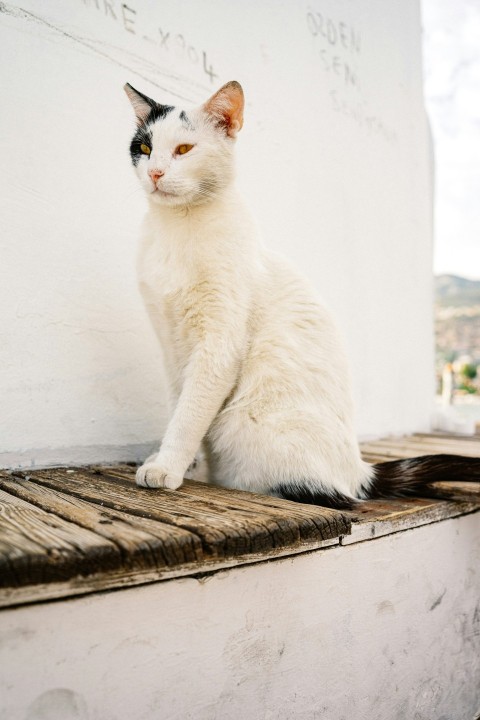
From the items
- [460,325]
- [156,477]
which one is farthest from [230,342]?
[460,325]

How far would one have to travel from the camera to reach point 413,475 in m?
1.69

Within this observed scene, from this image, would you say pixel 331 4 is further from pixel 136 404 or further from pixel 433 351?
pixel 136 404

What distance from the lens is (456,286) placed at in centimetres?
6353

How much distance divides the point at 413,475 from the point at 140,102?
4.81 feet

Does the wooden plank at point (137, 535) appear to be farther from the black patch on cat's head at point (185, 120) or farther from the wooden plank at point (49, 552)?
the black patch on cat's head at point (185, 120)

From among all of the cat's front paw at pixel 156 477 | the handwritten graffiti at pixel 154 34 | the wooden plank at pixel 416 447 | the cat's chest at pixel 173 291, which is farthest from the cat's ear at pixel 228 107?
the wooden plank at pixel 416 447

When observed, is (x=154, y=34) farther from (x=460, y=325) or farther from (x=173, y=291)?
(x=460, y=325)

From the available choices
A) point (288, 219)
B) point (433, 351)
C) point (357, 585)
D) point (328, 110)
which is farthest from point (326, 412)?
point (433, 351)

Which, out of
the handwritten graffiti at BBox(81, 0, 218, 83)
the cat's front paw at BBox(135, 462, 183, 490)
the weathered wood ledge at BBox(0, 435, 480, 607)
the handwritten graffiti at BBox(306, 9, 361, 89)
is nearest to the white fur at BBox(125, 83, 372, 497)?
the cat's front paw at BBox(135, 462, 183, 490)

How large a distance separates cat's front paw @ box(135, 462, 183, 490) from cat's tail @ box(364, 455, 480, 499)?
2.02ft

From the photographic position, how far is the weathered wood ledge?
854mm

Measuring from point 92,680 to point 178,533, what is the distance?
28 cm

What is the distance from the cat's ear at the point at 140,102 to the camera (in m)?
1.69

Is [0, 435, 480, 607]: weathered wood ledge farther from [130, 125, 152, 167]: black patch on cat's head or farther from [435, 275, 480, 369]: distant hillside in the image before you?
[435, 275, 480, 369]: distant hillside
